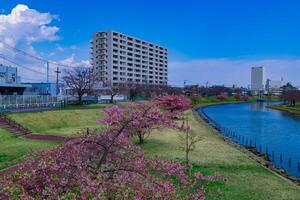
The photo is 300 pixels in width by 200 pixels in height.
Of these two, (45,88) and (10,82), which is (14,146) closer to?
(10,82)

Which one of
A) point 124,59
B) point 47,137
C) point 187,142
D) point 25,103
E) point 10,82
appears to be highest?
point 124,59

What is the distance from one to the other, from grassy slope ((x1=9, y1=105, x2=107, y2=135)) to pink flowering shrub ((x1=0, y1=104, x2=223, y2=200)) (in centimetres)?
2412

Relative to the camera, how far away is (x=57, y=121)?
1464 inches

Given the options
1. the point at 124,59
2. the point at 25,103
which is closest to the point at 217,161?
the point at 25,103

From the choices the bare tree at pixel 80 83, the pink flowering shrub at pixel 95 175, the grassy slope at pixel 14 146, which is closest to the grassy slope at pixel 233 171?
the pink flowering shrub at pixel 95 175

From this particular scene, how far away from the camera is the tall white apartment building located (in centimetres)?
11894

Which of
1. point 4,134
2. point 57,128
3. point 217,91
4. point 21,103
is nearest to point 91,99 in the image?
point 21,103

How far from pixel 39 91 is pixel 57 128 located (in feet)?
141

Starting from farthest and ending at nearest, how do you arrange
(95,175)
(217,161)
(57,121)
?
1. (57,121)
2. (217,161)
3. (95,175)

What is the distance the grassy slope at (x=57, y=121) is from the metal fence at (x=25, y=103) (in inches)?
177

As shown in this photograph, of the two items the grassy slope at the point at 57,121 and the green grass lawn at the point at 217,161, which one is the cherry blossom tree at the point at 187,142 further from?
the grassy slope at the point at 57,121

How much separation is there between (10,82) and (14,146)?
43.3 m

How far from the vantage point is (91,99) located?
72.0 m

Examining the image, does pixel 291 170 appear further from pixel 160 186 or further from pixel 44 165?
pixel 44 165
